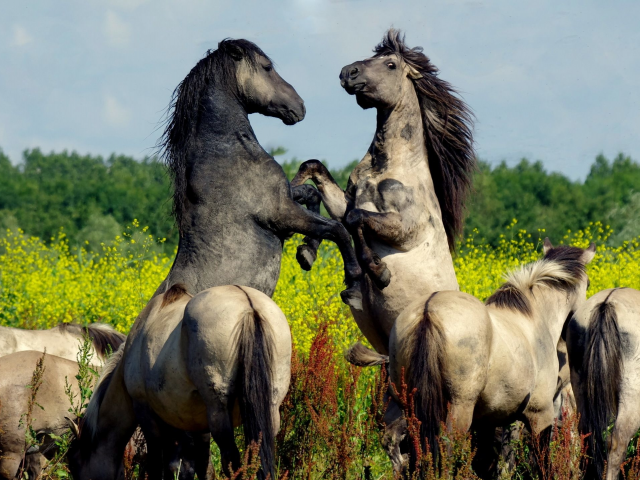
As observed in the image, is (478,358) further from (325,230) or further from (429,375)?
(325,230)

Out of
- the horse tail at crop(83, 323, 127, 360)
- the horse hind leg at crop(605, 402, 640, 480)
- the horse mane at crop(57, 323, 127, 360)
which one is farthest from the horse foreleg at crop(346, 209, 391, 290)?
the horse tail at crop(83, 323, 127, 360)

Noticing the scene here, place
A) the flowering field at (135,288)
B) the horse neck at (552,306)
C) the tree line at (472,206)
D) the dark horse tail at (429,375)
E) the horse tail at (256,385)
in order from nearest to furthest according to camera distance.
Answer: the horse tail at (256,385) < the dark horse tail at (429,375) < the horse neck at (552,306) < the flowering field at (135,288) < the tree line at (472,206)

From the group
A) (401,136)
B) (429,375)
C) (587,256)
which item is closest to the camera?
(429,375)

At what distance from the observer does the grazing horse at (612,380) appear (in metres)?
5.76

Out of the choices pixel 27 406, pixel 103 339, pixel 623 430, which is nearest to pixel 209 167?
pixel 27 406

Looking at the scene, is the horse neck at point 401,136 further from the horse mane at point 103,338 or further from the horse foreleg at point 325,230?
the horse mane at point 103,338

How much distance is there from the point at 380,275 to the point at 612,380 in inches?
69.3

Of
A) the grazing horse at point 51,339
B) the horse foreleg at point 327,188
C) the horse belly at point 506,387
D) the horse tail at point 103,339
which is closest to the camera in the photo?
the horse belly at point 506,387

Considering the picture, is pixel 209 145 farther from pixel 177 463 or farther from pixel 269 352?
pixel 177 463

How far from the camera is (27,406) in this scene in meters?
6.16

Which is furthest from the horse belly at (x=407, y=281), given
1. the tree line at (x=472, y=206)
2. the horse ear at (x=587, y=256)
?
the tree line at (x=472, y=206)

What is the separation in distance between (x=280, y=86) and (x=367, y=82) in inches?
27.0

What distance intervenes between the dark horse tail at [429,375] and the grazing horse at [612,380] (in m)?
1.63

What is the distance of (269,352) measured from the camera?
4379 millimetres
